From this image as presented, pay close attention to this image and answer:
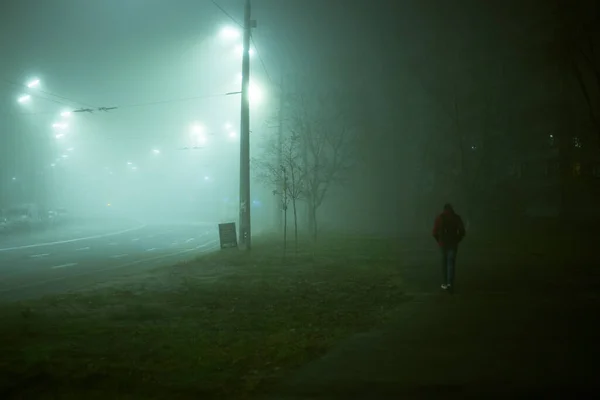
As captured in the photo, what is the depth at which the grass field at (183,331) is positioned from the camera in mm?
5781

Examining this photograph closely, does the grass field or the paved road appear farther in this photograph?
the paved road

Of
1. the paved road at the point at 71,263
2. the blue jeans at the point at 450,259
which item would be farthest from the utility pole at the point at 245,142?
the blue jeans at the point at 450,259

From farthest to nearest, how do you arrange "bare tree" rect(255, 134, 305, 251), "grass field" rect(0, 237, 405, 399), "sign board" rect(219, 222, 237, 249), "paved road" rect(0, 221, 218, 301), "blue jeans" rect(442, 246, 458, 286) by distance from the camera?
"sign board" rect(219, 222, 237, 249) → "bare tree" rect(255, 134, 305, 251) → "paved road" rect(0, 221, 218, 301) → "blue jeans" rect(442, 246, 458, 286) → "grass field" rect(0, 237, 405, 399)

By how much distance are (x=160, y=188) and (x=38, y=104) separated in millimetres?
67870

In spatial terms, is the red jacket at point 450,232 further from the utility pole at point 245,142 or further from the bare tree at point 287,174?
the utility pole at point 245,142

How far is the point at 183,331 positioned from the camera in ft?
26.7

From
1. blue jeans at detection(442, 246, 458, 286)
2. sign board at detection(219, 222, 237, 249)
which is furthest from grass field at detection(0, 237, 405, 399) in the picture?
sign board at detection(219, 222, 237, 249)

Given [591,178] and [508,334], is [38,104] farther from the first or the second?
[508,334]

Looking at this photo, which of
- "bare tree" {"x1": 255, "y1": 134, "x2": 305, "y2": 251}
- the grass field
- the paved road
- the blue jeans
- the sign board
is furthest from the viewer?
the sign board

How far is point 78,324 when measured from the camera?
27.9 ft

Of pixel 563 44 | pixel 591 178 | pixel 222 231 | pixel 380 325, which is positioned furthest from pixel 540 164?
pixel 380 325

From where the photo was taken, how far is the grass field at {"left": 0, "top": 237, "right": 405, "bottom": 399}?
5.78m

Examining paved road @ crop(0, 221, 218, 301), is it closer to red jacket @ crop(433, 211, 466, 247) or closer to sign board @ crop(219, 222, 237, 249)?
sign board @ crop(219, 222, 237, 249)

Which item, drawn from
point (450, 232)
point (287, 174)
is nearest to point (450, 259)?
point (450, 232)
